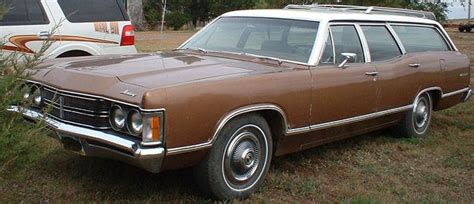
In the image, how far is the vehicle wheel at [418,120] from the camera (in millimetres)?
6457

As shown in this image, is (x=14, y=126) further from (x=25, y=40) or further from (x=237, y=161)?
→ (x=25, y=40)

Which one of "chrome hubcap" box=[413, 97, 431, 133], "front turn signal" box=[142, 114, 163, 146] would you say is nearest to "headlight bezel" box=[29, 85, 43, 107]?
"front turn signal" box=[142, 114, 163, 146]

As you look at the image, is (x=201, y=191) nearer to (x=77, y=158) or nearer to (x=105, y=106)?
(x=105, y=106)

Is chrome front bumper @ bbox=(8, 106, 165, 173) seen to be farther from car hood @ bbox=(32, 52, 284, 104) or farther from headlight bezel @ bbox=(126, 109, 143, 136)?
car hood @ bbox=(32, 52, 284, 104)

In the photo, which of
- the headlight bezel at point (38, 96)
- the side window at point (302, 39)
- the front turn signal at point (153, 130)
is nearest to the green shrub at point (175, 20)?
the side window at point (302, 39)

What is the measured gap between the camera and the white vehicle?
22.2ft

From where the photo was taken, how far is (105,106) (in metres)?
3.87

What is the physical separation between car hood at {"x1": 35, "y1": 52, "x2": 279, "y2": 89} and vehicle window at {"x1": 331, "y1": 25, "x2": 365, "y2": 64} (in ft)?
3.18

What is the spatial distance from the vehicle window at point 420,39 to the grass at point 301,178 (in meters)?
1.21

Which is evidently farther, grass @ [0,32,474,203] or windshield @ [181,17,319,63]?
windshield @ [181,17,319,63]

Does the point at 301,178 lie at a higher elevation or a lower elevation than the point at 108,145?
lower

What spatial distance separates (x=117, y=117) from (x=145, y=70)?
1.98 feet

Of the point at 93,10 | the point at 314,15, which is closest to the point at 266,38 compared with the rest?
the point at 314,15

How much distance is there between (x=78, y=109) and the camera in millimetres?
4012
